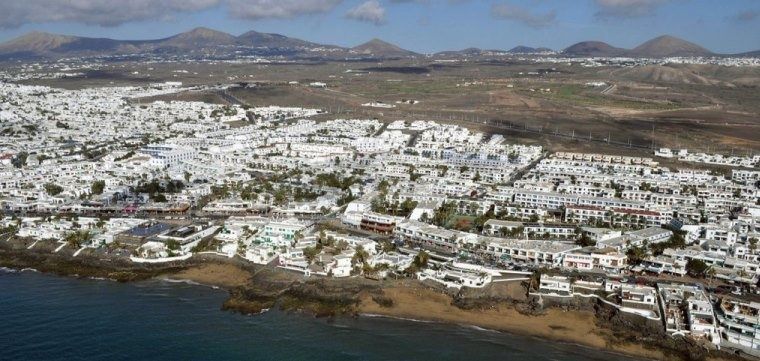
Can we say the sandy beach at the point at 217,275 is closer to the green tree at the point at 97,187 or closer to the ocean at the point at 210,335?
the ocean at the point at 210,335

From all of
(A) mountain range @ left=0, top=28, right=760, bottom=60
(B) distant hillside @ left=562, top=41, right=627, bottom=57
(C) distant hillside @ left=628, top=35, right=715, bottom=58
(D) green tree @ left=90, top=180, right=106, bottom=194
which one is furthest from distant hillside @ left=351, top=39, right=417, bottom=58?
(D) green tree @ left=90, top=180, right=106, bottom=194

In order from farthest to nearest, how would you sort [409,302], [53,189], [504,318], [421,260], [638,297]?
1. [53,189]
2. [421,260]
3. [409,302]
4. [638,297]
5. [504,318]

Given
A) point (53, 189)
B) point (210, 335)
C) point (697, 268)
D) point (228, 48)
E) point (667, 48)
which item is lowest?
point (210, 335)

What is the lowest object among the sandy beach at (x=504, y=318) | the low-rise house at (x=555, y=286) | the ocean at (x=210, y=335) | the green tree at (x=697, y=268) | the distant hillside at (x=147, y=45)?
the ocean at (x=210, y=335)

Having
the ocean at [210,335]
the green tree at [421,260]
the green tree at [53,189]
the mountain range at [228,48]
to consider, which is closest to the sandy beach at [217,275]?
the ocean at [210,335]

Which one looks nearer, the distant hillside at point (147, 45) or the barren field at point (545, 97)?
the barren field at point (545, 97)

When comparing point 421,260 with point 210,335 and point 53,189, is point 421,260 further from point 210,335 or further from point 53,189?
point 53,189

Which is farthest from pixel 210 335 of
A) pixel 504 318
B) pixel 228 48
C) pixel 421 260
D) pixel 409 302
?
pixel 228 48
